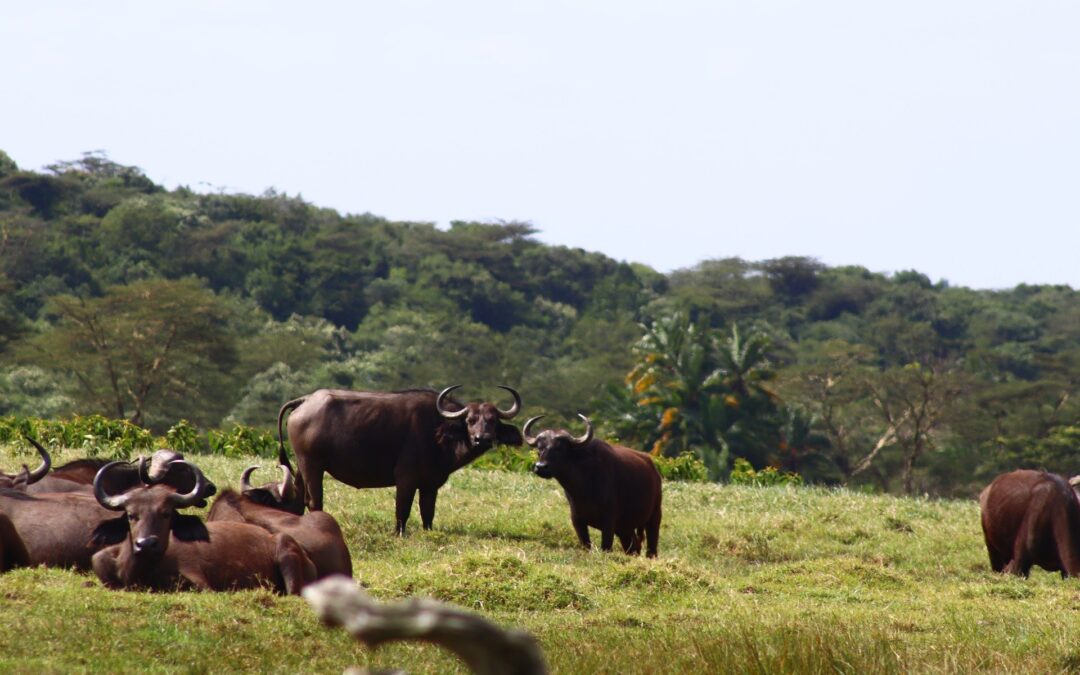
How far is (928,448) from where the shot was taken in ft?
159

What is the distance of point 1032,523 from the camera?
550 inches

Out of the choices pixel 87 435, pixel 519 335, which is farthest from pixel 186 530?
pixel 519 335

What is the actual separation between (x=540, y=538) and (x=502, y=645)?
12.8 meters

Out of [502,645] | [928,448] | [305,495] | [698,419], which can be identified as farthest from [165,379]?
[502,645]

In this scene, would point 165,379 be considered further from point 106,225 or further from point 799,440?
point 106,225

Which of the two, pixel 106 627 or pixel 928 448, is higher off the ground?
pixel 106 627

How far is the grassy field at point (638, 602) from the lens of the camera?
25.5ft

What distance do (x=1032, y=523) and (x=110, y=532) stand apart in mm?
8589

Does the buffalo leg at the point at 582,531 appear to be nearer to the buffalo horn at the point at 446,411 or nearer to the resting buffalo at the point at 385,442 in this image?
the resting buffalo at the point at 385,442

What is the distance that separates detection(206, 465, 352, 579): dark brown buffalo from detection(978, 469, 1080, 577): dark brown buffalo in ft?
22.5

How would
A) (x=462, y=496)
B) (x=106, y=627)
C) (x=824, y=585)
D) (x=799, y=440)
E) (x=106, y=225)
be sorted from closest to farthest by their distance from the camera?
(x=106, y=627) → (x=824, y=585) → (x=462, y=496) → (x=799, y=440) → (x=106, y=225)

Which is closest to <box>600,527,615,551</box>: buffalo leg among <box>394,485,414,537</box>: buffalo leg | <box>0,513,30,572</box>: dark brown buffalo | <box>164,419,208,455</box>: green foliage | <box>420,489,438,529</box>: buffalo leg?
<box>420,489,438,529</box>: buffalo leg

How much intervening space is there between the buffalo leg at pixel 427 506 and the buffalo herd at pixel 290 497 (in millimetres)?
14

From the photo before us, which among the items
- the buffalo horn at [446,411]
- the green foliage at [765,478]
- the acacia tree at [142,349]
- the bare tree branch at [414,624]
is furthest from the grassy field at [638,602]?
the acacia tree at [142,349]
